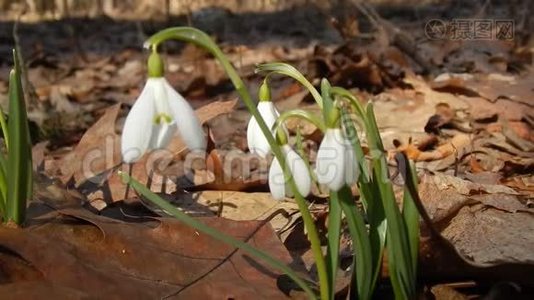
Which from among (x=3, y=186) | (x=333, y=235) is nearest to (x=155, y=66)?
(x=333, y=235)

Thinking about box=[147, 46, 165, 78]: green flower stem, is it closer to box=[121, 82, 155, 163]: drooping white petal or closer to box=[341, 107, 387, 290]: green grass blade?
box=[121, 82, 155, 163]: drooping white petal

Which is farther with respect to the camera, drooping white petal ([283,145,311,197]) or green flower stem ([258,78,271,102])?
green flower stem ([258,78,271,102])

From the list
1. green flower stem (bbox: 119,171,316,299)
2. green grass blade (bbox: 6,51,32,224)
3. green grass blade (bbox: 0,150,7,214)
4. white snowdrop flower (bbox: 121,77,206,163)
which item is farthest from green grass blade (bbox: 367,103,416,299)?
green grass blade (bbox: 0,150,7,214)

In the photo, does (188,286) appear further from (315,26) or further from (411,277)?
(315,26)

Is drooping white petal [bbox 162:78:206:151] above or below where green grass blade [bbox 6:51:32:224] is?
above

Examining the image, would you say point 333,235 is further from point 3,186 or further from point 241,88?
point 3,186

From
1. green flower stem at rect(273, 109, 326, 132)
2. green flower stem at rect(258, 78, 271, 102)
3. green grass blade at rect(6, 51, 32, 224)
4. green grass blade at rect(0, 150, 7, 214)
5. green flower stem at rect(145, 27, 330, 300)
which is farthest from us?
green grass blade at rect(0, 150, 7, 214)
